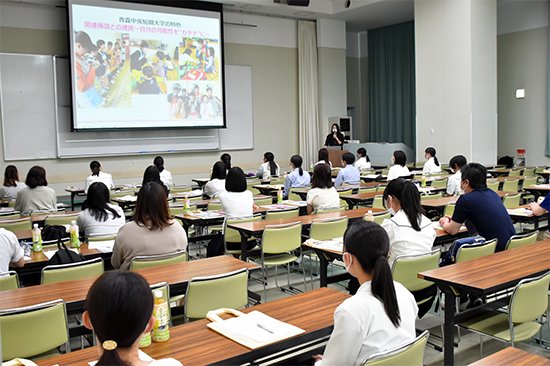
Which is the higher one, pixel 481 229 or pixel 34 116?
pixel 34 116

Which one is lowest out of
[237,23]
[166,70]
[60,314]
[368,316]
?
[60,314]

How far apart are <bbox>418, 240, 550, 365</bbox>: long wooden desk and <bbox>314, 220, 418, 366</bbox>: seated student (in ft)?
3.32

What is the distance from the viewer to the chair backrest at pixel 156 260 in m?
3.74

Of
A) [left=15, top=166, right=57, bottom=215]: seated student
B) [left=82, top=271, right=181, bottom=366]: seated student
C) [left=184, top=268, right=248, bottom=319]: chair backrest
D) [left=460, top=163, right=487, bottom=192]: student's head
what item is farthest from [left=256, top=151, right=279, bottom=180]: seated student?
[left=82, top=271, right=181, bottom=366]: seated student

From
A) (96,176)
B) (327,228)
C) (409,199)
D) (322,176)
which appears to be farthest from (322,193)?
(96,176)

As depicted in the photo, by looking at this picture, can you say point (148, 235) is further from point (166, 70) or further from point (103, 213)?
point (166, 70)

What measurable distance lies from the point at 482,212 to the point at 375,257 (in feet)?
8.51

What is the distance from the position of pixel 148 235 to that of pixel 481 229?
106 inches

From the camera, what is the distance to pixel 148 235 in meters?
3.93

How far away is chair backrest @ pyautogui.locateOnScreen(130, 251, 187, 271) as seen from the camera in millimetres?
3744

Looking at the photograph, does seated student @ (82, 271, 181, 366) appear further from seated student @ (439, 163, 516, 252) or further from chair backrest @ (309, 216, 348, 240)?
chair backrest @ (309, 216, 348, 240)

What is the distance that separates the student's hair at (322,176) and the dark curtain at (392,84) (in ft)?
37.3

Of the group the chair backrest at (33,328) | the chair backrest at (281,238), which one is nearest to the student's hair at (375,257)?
the chair backrest at (33,328)

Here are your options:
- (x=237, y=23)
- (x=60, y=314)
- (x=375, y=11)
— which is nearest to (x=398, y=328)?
(x=60, y=314)
